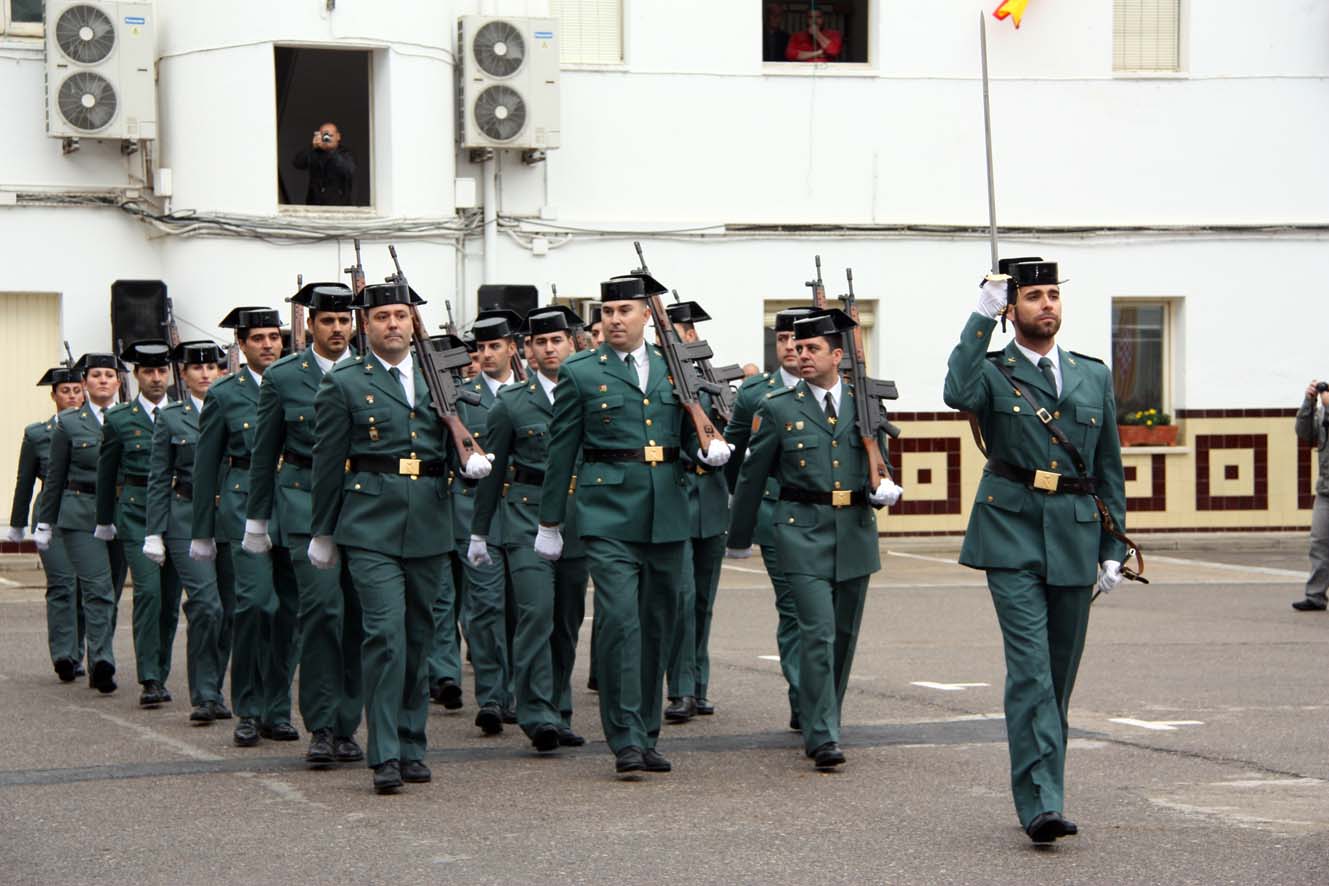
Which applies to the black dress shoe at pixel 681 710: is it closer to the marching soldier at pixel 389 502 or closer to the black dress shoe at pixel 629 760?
the black dress shoe at pixel 629 760

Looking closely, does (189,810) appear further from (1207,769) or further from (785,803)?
(1207,769)

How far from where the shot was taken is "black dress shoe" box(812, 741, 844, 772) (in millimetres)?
9547

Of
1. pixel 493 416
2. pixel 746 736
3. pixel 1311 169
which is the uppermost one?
pixel 1311 169

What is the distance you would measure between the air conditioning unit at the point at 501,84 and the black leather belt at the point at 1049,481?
15068mm

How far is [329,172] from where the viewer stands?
23.2 metres

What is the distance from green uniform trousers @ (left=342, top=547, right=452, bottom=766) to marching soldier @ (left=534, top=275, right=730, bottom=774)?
0.73m

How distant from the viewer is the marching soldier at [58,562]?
45.5 feet

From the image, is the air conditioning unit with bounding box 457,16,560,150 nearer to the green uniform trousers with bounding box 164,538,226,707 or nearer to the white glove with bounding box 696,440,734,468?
the green uniform trousers with bounding box 164,538,226,707

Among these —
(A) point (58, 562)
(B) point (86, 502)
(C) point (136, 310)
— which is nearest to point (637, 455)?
(B) point (86, 502)

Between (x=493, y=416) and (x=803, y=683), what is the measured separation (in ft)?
8.08

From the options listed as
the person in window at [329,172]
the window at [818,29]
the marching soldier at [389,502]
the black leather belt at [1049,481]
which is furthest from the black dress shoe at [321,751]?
the window at [818,29]

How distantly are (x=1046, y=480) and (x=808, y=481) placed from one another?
1.91 meters

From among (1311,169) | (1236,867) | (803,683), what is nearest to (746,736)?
(803,683)

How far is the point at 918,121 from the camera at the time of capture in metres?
24.7
